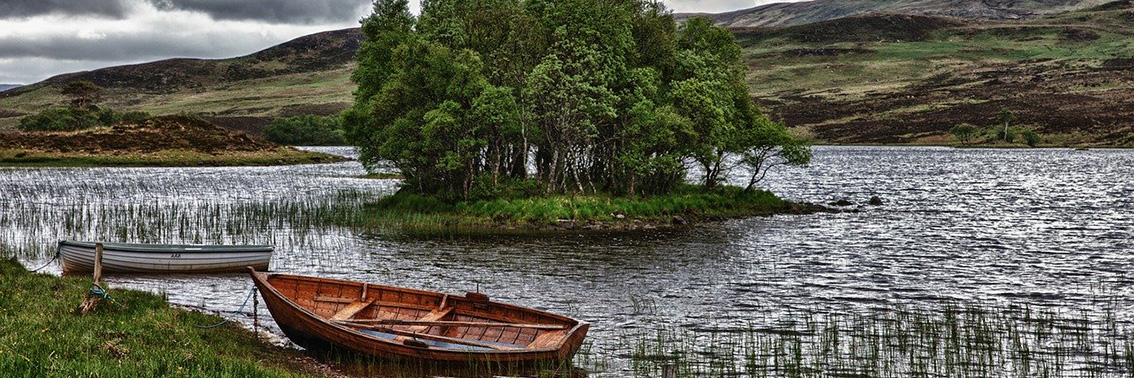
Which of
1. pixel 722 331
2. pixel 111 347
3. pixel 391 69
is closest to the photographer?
pixel 111 347

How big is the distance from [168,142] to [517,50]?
91.7 metres

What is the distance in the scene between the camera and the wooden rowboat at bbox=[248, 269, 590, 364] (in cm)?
1952

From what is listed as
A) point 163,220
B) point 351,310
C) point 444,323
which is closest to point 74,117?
point 163,220

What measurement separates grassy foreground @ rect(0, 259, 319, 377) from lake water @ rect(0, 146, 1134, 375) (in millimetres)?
3398

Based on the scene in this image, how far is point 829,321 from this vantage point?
26344 millimetres

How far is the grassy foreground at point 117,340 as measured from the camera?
15062mm

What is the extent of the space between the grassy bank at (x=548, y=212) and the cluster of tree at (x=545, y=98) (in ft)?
4.59

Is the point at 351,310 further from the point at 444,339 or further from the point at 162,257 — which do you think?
the point at 162,257

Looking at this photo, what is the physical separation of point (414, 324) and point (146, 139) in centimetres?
12021

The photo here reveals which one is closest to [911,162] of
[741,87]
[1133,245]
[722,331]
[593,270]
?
[741,87]

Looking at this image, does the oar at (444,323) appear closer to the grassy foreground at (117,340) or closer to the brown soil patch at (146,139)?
the grassy foreground at (117,340)

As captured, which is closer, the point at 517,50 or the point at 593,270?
the point at 593,270

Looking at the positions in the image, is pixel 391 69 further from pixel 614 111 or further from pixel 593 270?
pixel 593 270

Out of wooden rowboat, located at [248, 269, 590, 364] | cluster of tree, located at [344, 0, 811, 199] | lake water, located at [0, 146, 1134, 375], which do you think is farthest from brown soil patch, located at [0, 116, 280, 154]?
wooden rowboat, located at [248, 269, 590, 364]
